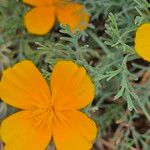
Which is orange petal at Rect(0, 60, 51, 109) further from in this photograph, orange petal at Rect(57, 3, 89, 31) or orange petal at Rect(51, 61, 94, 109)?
orange petal at Rect(57, 3, 89, 31)

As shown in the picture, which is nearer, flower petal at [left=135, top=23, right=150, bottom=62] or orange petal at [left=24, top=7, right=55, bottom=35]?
flower petal at [left=135, top=23, right=150, bottom=62]

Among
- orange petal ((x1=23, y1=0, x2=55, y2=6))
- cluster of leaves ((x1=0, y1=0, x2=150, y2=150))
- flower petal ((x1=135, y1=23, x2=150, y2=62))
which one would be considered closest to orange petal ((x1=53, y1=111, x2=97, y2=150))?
cluster of leaves ((x1=0, y1=0, x2=150, y2=150))

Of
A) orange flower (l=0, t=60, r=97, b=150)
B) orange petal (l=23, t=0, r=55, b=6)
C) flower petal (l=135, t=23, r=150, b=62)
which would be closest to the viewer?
flower petal (l=135, t=23, r=150, b=62)

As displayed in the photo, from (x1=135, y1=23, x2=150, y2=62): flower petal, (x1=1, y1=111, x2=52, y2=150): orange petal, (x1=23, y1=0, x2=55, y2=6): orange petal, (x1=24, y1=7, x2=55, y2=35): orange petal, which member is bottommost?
(x1=1, y1=111, x2=52, y2=150): orange petal

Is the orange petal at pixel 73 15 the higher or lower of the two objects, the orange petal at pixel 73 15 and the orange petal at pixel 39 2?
the lower

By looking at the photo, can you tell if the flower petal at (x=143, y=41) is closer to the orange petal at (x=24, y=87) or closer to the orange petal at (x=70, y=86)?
the orange petal at (x=70, y=86)

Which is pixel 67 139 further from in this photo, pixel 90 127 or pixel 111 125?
pixel 111 125

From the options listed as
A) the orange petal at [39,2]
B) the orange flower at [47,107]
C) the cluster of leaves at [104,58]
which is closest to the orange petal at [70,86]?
the orange flower at [47,107]

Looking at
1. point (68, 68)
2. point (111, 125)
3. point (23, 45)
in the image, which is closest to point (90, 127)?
point (68, 68)
